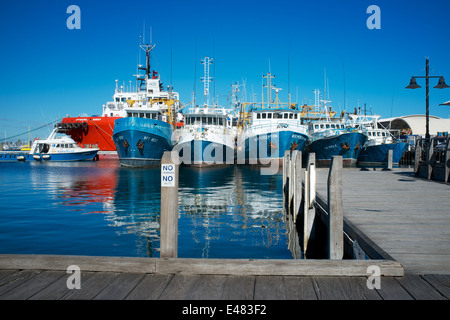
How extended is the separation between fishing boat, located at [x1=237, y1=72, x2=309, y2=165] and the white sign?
2761 cm

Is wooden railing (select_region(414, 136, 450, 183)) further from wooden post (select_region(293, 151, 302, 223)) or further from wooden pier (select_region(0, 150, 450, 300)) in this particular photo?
wooden pier (select_region(0, 150, 450, 300))

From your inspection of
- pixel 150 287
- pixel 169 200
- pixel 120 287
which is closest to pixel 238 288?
pixel 150 287

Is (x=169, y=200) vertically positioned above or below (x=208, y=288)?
above

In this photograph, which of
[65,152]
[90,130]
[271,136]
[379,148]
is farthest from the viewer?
[90,130]

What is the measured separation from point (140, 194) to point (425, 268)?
1426 cm

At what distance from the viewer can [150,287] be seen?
3463mm

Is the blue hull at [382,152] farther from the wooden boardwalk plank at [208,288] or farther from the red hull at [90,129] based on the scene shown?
the wooden boardwalk plank at [208,288]

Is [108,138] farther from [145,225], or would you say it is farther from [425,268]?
[425,268]

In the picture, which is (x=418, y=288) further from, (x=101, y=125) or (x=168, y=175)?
(x=101, y=125)

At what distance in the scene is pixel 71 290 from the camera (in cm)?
338

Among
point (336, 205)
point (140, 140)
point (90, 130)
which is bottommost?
point (336, 205)

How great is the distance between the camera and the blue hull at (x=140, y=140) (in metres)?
32.6

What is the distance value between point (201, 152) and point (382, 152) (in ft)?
61.9

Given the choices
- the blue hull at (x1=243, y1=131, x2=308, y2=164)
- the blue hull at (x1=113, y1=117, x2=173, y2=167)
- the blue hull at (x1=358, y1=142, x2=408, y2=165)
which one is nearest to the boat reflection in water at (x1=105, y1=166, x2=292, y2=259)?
the blue hull at (x1=243, y1=131, x2=308, y2=164)
